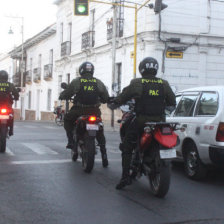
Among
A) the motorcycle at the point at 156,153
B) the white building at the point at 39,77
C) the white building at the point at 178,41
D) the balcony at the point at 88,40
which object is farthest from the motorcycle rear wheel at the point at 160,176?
the white building at the point at 39,77

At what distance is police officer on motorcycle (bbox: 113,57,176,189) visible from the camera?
578 cm

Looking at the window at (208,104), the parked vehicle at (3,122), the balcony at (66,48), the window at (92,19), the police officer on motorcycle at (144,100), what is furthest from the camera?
the balcony at (66,48)

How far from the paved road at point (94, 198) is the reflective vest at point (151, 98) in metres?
1.11

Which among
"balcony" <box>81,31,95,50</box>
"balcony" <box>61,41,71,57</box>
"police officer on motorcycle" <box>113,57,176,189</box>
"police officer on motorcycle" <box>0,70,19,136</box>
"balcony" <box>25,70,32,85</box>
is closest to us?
"police officer on motorcycle" <box>113,57,176,189</box>

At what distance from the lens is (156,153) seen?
5559 mm

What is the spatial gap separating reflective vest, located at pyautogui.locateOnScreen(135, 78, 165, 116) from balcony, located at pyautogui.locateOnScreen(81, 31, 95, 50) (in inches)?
903

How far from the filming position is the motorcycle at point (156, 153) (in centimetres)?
543

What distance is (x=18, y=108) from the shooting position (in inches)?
2040

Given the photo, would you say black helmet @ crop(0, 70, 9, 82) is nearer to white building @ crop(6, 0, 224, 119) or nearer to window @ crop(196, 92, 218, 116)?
window @ crop(196, 92, 218, 116)

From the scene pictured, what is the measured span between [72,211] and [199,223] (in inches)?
55.3

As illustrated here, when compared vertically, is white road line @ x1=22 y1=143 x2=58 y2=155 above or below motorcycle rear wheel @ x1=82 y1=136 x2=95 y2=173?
below

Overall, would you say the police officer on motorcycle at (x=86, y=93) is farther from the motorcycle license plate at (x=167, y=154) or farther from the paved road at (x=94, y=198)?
the motorcycle license plate at (x=167, y=154)

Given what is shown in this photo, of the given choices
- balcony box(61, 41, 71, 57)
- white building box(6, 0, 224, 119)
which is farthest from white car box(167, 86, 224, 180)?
balcony box(61, 41, 71, 57)

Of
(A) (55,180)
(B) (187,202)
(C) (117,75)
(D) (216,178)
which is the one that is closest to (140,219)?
(B) (187,202)
